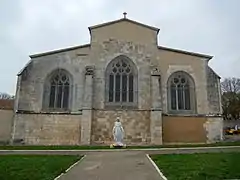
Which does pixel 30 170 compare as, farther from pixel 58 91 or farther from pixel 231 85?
pixel 231 85

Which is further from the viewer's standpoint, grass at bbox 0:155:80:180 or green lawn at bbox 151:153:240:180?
grass at bbox 0:155:80:180

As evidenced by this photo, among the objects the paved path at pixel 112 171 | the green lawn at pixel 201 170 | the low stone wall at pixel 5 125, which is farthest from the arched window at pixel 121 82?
the green lawn at pixel 201 170

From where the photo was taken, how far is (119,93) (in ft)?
75.2

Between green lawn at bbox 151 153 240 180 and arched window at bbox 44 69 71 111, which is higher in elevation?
arched window at bbox 44 69 71 111

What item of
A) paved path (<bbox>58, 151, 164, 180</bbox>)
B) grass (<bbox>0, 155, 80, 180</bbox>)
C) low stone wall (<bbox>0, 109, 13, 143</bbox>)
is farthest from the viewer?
low stone wall (<bbox>0, 109, 13, 143</bbox>)

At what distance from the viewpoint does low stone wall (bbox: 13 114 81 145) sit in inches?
838

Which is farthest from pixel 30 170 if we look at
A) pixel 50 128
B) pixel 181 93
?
pixel 181 93

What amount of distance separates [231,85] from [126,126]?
3814 cm

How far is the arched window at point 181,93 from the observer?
23.1 m

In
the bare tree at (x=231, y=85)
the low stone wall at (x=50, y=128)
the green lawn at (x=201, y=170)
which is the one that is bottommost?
the green lawn at (x=201, y=170)

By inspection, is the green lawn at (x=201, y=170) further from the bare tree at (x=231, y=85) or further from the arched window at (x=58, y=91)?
the bare tree at (x=231, y=85)

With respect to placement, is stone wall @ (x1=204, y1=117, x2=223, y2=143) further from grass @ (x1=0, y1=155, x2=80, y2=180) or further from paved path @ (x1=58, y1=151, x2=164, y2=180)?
grass @ (x1=0, y1=155, x2=80, y2=180)

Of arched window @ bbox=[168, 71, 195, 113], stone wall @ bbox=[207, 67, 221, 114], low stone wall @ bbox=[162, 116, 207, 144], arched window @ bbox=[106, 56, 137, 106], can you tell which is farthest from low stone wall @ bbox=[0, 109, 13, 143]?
stone wall @ bbox=[207, 67, 221, 114]

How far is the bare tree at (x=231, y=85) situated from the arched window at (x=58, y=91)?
1519 inches
